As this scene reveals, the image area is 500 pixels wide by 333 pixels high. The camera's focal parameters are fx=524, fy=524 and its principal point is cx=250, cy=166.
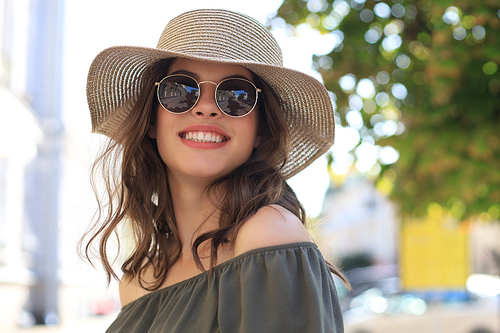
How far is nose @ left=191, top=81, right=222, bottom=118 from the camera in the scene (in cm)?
183

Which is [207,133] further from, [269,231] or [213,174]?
[269,231]

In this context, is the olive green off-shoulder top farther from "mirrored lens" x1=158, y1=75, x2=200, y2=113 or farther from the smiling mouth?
"mirrored lens" x1=158, y1=75, x2=200, y2=113

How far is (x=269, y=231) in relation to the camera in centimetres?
150

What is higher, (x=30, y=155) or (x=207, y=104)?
(x=207, y=104)

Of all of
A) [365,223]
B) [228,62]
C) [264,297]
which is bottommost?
[365,223]

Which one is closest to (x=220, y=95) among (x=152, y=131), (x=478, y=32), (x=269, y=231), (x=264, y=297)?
(x=152, y=131)

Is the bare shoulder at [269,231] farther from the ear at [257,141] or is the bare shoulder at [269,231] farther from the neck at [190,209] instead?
the ear at [257,141]

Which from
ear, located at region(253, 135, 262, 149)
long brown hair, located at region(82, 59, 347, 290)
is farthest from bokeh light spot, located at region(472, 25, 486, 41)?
ear, located at region(253, 135, 262, 149)

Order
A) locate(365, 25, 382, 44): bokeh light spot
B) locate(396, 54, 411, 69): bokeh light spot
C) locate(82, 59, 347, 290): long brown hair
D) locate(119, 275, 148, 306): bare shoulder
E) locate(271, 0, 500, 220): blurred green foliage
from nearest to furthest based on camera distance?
locate(82, 59, 347, 290): long brown hair → locate(119, 275, 148, 306): bare shoulder → locate(271, 0, 500, 220): blurred green foliage → locate(365, 25, 382, 44): bokeh light spot → locate(396, 54, 411, 69): bokeh light spot

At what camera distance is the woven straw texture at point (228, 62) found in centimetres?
184

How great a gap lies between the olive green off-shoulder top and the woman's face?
1.34 ft

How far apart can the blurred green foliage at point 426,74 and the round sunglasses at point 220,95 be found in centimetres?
199

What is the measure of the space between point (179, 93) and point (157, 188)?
1.72 ft

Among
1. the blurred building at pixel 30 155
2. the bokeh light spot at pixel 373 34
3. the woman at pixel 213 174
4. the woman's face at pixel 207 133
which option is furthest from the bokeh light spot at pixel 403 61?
the blurred building at pixel 30 155
